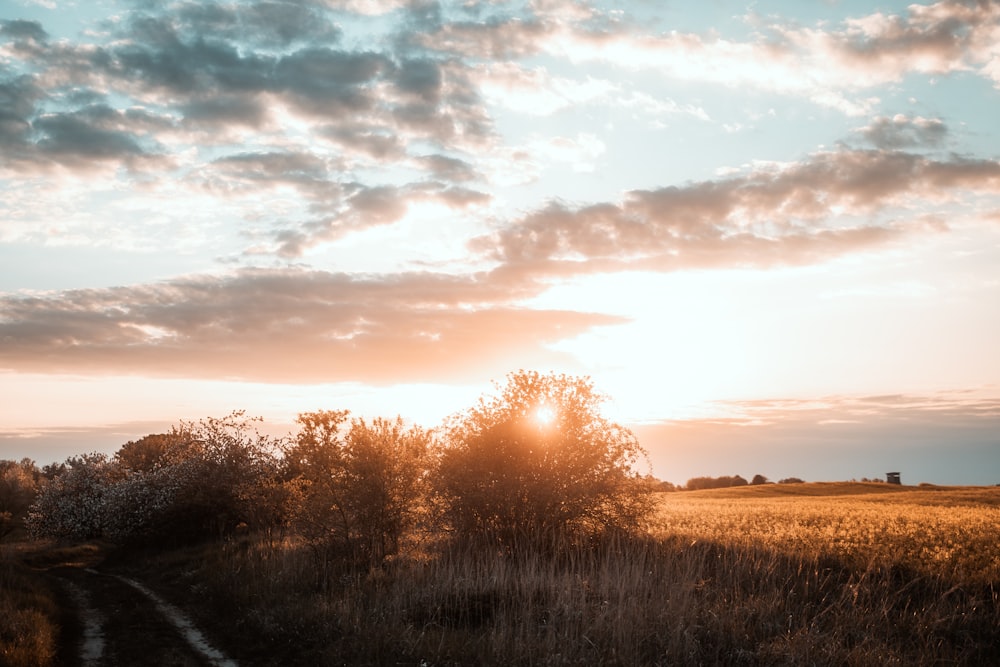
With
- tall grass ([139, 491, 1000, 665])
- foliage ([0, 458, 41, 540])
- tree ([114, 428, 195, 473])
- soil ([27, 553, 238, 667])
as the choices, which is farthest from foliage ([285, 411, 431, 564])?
foliage ([0, 458, 41, 540])

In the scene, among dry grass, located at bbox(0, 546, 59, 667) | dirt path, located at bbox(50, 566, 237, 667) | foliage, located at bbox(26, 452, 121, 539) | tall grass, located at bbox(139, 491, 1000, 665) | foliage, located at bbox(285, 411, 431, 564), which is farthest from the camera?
foliage, located at bbox(26, 452, 121, 539)

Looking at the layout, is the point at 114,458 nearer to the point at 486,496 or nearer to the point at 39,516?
the point at 39,516

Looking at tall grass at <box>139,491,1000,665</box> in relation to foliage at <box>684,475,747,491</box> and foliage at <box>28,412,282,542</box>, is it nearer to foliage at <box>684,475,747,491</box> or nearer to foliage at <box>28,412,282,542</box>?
foliage at <box>28,412,282,542</box>

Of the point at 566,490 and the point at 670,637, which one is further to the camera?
the point at 566,490

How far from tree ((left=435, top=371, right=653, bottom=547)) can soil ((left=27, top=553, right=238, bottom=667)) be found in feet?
29.3

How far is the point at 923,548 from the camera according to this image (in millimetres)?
19156

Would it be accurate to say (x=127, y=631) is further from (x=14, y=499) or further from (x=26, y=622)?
(x=14, y=499)

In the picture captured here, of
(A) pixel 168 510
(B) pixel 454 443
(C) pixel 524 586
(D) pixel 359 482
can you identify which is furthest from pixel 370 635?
(A) pixel 168 510

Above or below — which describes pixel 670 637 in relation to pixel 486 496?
below

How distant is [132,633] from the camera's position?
18234mm

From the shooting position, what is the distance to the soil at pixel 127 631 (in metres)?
15.6

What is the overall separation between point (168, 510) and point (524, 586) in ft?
98.6

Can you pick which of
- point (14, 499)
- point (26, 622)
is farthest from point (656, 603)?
point (14, 499)

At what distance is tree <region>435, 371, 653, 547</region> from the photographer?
23578mm
